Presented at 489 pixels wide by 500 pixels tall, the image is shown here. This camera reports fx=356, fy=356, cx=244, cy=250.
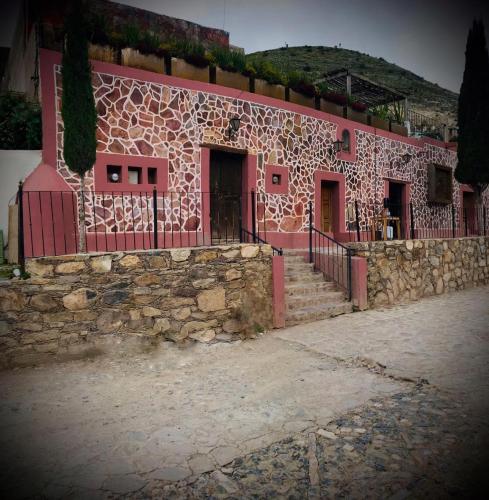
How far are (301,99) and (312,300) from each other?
6.16 meters

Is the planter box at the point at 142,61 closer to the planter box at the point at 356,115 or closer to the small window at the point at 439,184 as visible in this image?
the planter box at the point at 356,115

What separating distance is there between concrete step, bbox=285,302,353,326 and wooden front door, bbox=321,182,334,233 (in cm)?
434

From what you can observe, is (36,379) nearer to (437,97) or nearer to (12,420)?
(12,420)

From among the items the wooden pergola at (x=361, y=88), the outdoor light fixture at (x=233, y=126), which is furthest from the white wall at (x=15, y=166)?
the wooden pergola at (x=361, y=88)

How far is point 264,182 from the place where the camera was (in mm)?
9148

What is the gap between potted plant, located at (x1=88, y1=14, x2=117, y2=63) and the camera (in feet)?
22.8

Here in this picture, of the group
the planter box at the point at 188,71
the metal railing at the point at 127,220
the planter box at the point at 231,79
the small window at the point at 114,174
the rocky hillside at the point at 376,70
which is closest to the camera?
the metal railing at the point at 127,220

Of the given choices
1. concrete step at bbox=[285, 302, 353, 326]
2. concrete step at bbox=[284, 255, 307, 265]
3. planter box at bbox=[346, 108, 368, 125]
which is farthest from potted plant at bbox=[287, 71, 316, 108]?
concrete step at bbox=[285, 302, 353, 326]

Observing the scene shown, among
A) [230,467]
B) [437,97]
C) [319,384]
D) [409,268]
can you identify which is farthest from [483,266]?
[437,97]

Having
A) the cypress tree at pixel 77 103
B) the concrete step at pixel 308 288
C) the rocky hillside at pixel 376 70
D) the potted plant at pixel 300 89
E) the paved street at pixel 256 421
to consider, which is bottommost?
the paved street at pixel 256 421

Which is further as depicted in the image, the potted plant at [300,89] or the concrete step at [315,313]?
the potted plant at [300,89]

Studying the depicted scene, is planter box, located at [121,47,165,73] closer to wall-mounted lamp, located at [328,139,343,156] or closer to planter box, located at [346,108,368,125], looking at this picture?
wall-mounted lamp, located at [328,139,343,156]

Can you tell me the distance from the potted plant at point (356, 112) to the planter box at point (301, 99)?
1562 millimetres

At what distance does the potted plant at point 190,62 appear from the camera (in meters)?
7.86
